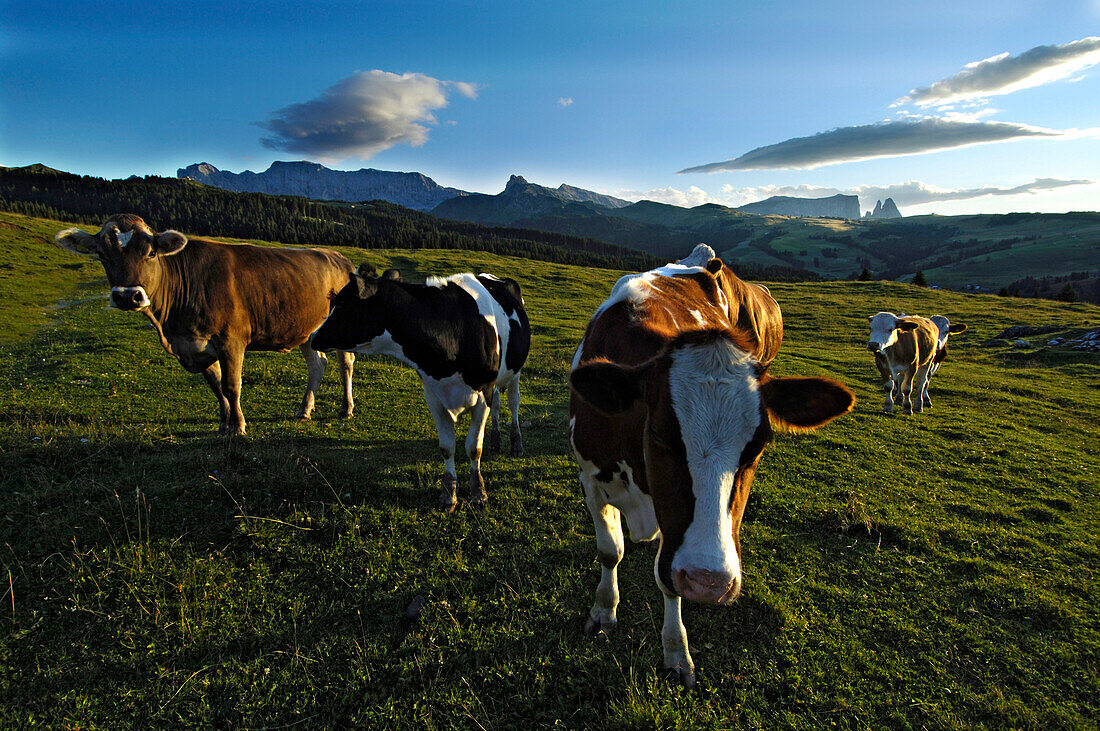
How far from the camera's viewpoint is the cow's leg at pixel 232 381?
26.2 feet

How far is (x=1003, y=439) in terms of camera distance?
11836 millimetres

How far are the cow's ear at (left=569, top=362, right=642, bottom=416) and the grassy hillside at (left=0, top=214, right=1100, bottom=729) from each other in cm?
246

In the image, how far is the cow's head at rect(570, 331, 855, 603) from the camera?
2641 mm

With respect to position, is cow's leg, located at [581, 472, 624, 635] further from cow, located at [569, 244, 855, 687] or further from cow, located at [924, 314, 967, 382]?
cow, located at [924, 314, 967, 382]

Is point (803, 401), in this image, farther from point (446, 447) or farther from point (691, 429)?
point (446, 447)

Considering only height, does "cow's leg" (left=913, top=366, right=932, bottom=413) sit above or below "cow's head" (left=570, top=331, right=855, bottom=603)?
below

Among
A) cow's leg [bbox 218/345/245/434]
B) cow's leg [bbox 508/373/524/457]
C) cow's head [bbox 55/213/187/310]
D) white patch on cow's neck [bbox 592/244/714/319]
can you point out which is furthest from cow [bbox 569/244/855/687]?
cow's head [bbox 55/213/187/310]

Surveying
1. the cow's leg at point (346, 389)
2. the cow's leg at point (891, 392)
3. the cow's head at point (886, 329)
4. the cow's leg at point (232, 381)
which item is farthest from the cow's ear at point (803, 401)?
the cow's leg at point (891, 392)

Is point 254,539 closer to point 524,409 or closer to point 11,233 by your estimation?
point 524,409

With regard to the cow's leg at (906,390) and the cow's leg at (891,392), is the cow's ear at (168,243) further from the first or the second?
the cow's leg at (906,390)

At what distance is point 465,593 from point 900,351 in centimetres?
1498

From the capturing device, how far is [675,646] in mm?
4098

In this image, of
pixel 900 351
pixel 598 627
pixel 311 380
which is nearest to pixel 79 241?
pixel 311 380

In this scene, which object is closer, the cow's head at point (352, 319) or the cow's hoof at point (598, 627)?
the cow's hoof at point (598, 627)
